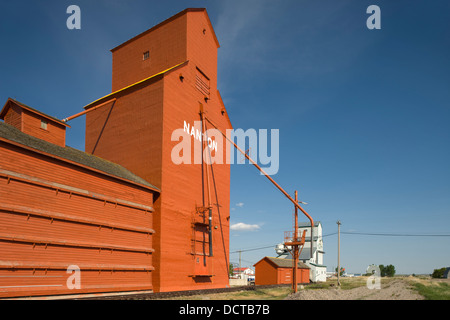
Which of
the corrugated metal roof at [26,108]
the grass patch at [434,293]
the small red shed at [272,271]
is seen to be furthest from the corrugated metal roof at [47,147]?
the small red shed at [272,271]

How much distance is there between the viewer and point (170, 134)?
86.0 ft

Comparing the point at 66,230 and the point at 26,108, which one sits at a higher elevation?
the point at 26,108

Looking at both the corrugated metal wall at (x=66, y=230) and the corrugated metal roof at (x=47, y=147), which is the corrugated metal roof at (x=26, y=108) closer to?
the corrugated metal roof at (x=47, y=147)

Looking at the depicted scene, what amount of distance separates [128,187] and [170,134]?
5.61 m

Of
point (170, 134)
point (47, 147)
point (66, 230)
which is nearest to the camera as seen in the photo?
point (66, 230)

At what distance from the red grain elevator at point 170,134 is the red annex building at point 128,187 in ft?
0.31

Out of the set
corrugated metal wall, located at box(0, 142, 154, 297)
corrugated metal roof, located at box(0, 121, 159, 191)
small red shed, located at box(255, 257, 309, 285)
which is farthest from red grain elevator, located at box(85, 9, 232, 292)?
small red shed, located at box(255, 257, 309, 285)

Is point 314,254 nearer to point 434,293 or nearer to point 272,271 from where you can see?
point 272,271

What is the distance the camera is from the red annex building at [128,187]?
16.6 m

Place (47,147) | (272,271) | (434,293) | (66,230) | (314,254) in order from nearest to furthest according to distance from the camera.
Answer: (66,230) → (47,147) → (434,293) → (272,271) → (314,254)

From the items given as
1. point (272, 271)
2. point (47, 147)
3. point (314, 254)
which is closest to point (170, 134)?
point (47, 147)
